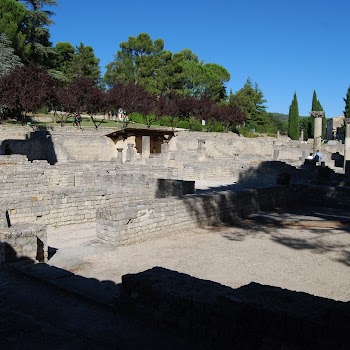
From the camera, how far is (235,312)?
3.63 metres

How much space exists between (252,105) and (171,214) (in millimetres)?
62264

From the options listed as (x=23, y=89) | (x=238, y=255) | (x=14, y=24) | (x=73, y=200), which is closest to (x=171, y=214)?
(x=238, y=255)

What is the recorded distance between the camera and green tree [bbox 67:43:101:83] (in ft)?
191

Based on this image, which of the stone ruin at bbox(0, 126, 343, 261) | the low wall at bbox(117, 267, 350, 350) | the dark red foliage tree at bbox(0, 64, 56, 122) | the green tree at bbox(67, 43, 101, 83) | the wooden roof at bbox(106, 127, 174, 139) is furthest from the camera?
the green tree at bbox(67, 43, 101, 83)

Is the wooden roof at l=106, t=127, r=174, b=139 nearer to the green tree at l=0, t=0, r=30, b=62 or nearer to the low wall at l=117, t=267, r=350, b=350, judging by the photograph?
the green tree at l=0, t=0, r=30, b=62

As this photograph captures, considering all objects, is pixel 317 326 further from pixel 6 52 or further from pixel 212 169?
pixel 6 52

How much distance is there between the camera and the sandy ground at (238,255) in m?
6.72

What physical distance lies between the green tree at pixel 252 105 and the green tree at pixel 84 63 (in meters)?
21.9

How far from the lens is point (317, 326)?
10.3 feet

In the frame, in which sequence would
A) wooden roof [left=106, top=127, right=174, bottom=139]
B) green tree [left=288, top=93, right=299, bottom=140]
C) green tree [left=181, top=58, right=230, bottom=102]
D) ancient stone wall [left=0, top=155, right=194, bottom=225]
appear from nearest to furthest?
1. ancient stone wall [left=0, top=155, right=194, bottom=225]
2. wooden roof [left=106, top=127, right=174, bottom=139]
3. green tree [left=288, top=93, right=299, bottom=140]
4. green tree [left=181, top=58, right=230, bottom=102]

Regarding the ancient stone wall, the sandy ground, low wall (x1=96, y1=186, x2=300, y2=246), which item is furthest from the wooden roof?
the sandy ground

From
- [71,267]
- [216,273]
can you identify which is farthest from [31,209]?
[216,273]

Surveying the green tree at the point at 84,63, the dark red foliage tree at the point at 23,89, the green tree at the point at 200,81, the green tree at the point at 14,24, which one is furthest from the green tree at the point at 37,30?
the green tree at the point at 200,81

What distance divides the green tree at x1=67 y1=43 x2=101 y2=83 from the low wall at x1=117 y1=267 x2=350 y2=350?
56416 mm
